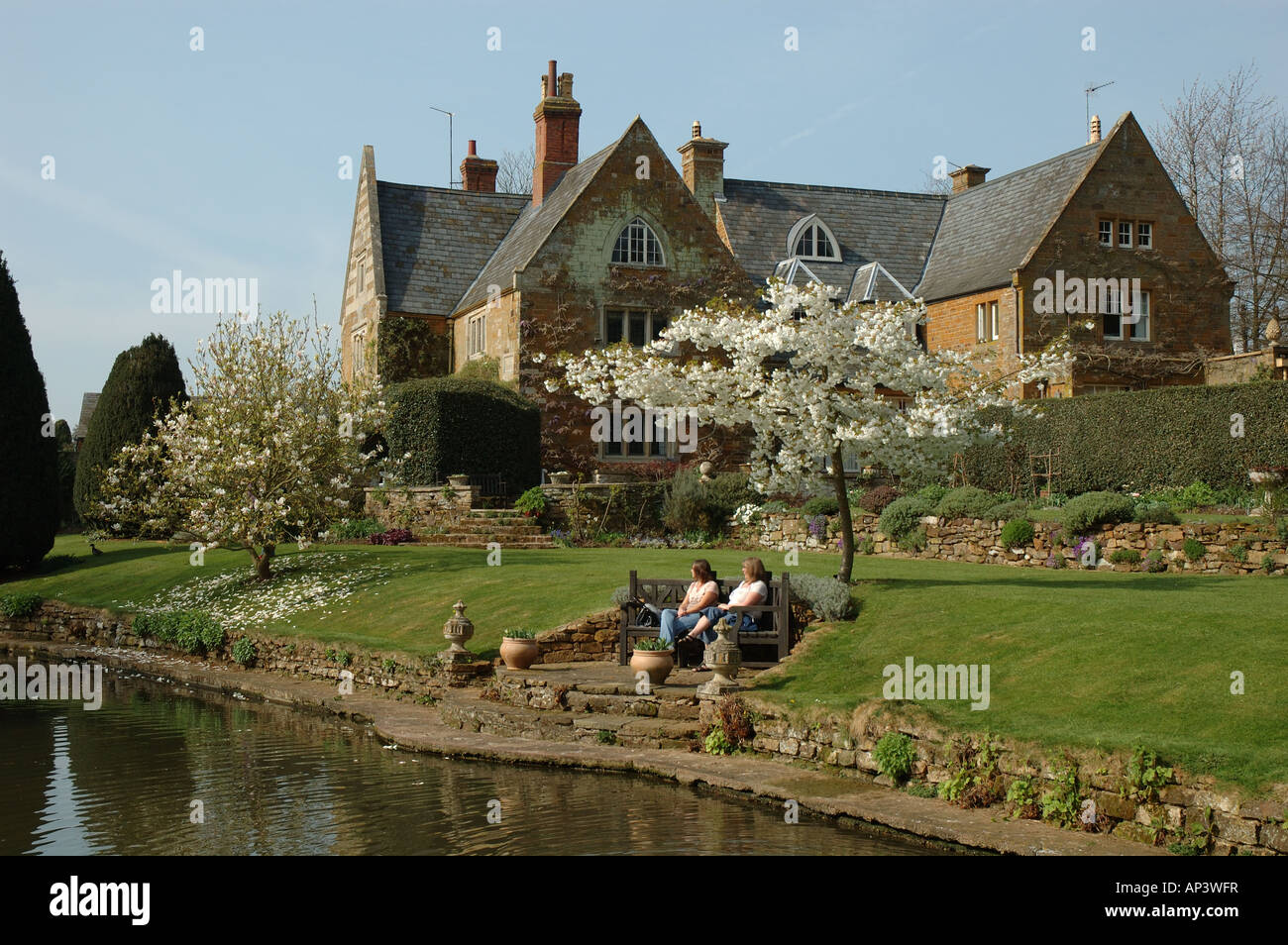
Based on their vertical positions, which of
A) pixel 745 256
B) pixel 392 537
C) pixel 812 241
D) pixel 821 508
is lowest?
pixel 392 537

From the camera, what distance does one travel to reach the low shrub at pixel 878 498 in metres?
28.2

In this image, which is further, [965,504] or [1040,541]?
[965,504]

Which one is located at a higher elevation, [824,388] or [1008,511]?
[824,388]

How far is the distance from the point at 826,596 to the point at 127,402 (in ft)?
88.7

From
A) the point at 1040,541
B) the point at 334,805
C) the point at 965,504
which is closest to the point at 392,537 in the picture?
the point at 965,504

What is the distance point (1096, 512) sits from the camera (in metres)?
22.5

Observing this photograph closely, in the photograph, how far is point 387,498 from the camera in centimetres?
3109

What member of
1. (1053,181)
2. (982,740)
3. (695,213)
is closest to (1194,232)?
(1053,181)

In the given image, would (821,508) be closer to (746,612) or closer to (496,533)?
(496,533)

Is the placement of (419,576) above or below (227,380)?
below

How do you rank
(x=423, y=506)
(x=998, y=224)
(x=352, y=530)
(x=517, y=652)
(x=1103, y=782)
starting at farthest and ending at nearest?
(x=998, y=224)
(x=423, y=506)
(x=352, y=530)
(x=517, y=652)
(x=1103, y=782)
